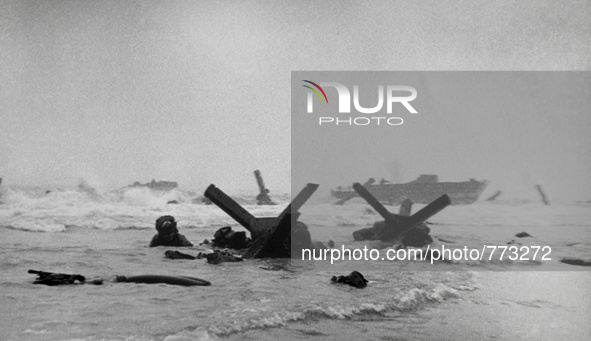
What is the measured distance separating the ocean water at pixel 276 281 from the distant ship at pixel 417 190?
0.35ft

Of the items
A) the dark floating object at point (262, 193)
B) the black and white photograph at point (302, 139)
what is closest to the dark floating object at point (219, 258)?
the black and white photograph at point (302, 139)

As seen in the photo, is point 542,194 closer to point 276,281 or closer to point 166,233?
point 276,281

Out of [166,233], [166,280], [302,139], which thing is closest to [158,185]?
[166,233]

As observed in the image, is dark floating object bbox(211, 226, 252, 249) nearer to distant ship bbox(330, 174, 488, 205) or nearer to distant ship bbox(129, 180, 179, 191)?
distant ship bbox(129, 180, 179, 191)

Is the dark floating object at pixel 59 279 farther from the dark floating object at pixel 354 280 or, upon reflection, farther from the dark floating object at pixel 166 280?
the dark floating object at pixel 354 280

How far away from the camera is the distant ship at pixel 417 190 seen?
4.27 meters

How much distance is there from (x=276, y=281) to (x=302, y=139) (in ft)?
4.07

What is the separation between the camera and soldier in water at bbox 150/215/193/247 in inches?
155

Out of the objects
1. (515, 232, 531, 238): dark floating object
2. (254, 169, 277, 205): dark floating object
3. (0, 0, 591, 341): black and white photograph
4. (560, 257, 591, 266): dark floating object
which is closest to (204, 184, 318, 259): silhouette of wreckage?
(0, 0, 591, 341): black and white photograph

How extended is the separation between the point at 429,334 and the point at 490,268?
1414 millimetres

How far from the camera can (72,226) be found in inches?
154

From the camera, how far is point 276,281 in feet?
10.9

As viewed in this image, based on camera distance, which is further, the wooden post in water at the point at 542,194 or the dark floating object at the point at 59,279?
the wooden post in water at the point at 542,194

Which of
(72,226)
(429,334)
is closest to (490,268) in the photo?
(429,334)
